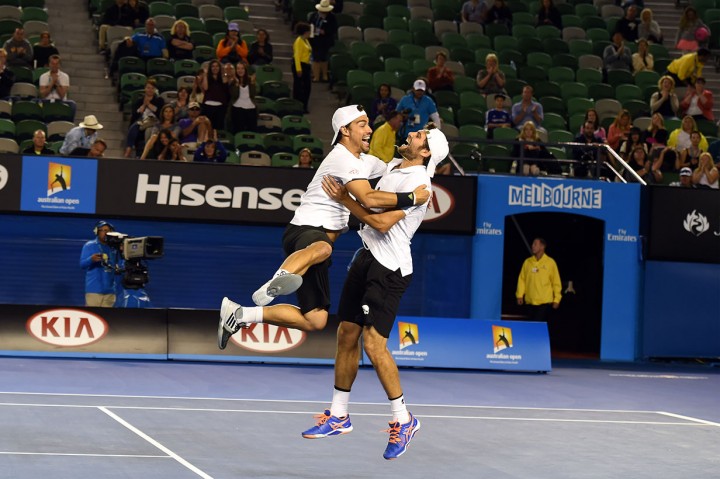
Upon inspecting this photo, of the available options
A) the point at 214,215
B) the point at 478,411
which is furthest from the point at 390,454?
the point at 214,215

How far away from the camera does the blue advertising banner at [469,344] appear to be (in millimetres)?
20719

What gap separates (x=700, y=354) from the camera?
24750 millimetres

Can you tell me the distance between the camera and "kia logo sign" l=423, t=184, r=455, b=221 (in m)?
22.9

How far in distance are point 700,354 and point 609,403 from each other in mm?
8790

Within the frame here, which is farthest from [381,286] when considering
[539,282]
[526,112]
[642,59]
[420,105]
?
[642,59]

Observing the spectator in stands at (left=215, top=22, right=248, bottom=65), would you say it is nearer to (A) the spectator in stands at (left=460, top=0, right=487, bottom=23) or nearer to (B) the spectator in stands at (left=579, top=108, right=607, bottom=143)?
(B) the spectator in stands at (left=579, top=108, right=607, bottom=143)

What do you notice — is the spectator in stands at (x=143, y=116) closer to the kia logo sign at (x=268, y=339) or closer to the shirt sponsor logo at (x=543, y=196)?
the kia logo sign at (x=268, y=339)

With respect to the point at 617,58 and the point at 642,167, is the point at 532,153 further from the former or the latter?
the point at 617,58

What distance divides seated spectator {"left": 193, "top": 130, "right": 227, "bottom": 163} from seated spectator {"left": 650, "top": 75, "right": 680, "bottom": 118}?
9.80 meters

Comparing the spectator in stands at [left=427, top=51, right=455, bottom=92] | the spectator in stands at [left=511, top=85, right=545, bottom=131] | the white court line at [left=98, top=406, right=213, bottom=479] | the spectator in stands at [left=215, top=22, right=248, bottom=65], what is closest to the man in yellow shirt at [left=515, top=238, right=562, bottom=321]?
the spectator in stands at [left=511, top=85, right=545, bottom=131]

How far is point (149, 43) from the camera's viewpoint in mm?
24859

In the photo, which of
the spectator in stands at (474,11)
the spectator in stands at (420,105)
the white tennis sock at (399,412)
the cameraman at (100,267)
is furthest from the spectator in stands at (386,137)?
the white tennis sock at (399,412)

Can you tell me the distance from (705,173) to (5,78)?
13.2m

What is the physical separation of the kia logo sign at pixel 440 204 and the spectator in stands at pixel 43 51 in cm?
776
